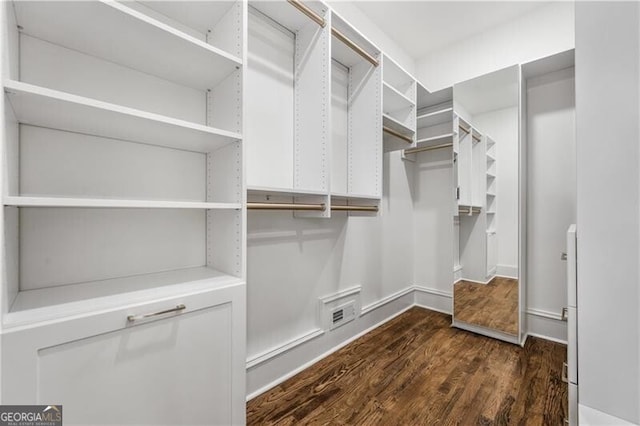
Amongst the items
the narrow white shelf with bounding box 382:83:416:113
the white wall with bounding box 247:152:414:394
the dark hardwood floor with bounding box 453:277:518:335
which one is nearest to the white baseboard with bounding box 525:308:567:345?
the dark hardwood floor with bounding box 453:277:518:335

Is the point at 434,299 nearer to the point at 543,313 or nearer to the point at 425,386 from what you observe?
the point at 543,313

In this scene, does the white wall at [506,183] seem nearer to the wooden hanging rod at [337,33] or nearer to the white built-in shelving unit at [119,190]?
the wooden hanging rod at [337,33]

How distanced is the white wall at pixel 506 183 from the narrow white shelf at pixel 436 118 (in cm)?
36

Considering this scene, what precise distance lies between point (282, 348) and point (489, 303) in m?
1.98

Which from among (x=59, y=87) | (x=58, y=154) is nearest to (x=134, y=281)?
(x=58, y=154)

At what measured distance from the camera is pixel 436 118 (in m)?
2.98

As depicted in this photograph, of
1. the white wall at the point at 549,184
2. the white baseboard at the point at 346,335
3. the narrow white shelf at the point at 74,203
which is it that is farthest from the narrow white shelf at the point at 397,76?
the white baseboard at the point at 346,335

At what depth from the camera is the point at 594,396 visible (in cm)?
65

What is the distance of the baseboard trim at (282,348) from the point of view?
171cm

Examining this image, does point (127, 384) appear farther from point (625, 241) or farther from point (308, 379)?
point (625, 241)

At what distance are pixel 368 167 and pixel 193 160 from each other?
1.25 meters

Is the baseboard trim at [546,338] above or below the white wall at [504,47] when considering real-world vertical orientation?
below

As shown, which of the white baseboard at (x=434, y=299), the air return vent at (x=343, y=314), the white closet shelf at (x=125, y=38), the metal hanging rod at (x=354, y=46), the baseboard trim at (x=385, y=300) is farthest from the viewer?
the white baseboard at (x=434, y=299)

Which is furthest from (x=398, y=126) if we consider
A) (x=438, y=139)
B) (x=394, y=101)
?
(x=438, y=139)
